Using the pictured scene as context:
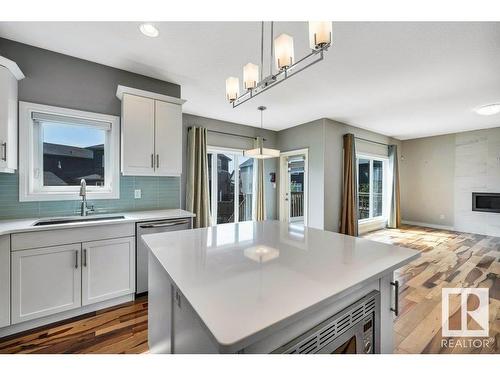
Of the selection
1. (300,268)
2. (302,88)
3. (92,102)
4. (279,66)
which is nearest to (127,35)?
(92,102)

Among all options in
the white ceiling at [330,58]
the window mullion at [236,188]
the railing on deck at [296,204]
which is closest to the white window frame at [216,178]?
the window mullion at [236,188]

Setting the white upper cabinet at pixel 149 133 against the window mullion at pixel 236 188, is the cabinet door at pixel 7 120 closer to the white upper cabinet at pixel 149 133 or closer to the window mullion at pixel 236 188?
the white upper cabinet at pixel 149 133

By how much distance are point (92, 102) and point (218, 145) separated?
2515 millimetres

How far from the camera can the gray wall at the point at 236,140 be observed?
435cm

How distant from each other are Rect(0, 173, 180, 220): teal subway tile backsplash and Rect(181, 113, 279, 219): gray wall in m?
1.20

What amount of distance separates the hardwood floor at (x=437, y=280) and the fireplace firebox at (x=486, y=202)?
0.66m

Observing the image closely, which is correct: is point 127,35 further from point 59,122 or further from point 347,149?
point 347,149

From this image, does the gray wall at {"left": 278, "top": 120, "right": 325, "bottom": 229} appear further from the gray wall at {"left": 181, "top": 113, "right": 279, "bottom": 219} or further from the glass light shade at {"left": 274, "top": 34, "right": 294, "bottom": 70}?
the glass light shade at {"left": 274, "top": 34, "right": 294, "bottom": 70}

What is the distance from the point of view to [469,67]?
2594mm

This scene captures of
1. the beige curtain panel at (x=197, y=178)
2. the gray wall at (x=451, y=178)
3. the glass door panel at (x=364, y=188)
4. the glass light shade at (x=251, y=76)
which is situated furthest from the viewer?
the glass door panel at (x=364, y=188)

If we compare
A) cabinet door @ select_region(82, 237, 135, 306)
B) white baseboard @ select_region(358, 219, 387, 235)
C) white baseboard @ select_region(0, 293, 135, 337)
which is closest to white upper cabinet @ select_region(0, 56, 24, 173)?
cabinet door @ select_region(82, 237, 135, 306)

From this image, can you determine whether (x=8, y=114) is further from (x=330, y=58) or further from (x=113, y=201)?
(x=330, y=58)

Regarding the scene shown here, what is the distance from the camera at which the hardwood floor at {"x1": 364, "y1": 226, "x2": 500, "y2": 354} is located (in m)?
1.85

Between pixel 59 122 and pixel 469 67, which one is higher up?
pixel 469 67
